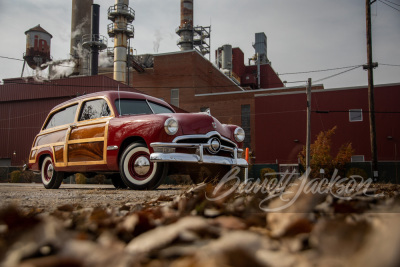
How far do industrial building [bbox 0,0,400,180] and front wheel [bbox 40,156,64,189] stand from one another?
2088 centimetres

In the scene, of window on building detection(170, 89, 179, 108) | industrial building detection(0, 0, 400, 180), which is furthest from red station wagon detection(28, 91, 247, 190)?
window on building detection(170, 89, 179, 108)

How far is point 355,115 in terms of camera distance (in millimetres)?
34219

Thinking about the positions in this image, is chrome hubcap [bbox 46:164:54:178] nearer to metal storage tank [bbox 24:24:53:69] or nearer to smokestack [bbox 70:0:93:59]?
smokestack [bbox 70:0:93:59]

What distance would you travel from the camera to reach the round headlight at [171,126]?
6.00 m

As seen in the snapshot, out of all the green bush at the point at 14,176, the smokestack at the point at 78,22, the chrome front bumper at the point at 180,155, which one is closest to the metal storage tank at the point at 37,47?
the smokestack at the point at 78,22

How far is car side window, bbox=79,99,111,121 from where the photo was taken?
7.14 metres

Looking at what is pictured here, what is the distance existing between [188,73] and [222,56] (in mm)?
12640

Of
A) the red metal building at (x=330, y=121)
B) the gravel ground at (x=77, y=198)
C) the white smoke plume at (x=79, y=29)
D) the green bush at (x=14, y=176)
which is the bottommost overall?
the green bush at (x=14, y=176)

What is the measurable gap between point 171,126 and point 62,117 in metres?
3.49

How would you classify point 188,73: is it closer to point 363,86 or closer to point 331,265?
point 363,86

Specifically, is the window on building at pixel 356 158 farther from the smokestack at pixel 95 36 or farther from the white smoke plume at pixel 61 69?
the white smoke plume at pixel 61 69

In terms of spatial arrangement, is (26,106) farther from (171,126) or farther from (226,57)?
(171,126)

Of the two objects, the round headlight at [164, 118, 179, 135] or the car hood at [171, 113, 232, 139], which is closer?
the round headlight at [164, 118, 179, 135]

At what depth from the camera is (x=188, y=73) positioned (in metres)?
44.2
